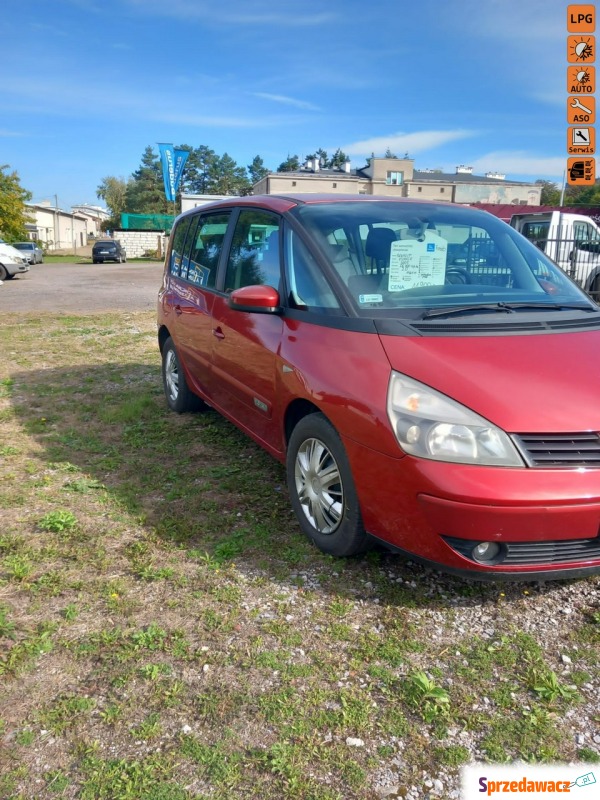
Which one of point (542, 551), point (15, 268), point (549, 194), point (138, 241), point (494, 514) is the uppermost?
point (549, 194)

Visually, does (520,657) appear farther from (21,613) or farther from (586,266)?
(586,266)

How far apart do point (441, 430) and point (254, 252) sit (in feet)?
6.95

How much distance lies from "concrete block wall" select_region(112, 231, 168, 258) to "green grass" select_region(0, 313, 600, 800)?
47.4m

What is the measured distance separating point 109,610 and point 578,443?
7.00 feet

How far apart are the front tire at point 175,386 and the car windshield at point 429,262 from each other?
236 cm

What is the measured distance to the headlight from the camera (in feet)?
8.04

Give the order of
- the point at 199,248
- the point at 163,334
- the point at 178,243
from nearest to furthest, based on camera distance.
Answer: the point at 199,248 → the point at 178,243 → the point at 163,334

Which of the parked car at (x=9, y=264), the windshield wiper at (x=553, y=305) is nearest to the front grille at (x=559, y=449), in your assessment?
the windshield wiper at (x=553, y=305)

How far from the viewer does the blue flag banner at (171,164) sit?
3020cm

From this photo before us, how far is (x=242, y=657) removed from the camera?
8.24ft

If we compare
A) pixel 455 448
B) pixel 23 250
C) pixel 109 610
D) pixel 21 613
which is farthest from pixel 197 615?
pixel 23 250

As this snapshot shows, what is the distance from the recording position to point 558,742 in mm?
2090

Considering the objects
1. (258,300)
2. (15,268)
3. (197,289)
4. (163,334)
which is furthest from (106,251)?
(258,300)

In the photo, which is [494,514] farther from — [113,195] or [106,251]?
[113,195]
